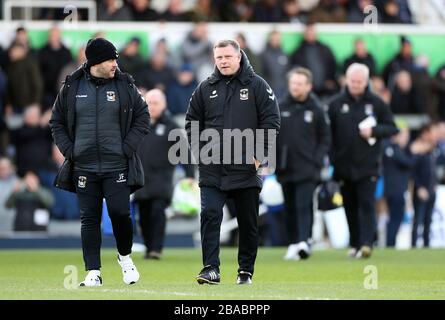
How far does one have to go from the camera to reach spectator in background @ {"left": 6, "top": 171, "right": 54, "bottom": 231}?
79.8 feet

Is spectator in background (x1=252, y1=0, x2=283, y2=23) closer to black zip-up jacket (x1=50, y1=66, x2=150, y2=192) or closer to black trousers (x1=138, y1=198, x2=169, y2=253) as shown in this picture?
black trousers (x1=138, y1=198, x2=169, y2=253)

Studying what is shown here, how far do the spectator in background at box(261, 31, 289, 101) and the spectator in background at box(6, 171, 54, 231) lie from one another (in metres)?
5.15

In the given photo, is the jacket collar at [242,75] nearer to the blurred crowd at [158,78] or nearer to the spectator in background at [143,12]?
the blurred crowd at [158,78]

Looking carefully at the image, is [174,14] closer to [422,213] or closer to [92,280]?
[422,213]

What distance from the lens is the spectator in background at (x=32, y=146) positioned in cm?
2473

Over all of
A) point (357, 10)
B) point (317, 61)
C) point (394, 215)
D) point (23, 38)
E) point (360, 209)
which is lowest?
point (394, 215)

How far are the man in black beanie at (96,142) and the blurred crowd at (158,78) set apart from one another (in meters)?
10.7

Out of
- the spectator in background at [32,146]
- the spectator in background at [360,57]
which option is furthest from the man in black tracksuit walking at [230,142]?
the spectator in background at [360,57]

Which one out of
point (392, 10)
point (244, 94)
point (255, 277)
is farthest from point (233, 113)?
point (392, 10)

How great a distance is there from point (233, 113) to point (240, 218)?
102 centimetres

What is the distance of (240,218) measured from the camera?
13391mm

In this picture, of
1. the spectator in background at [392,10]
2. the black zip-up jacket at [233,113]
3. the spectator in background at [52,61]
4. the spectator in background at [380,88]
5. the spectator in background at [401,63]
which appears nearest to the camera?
the black zip-up jacket at [233,113]
